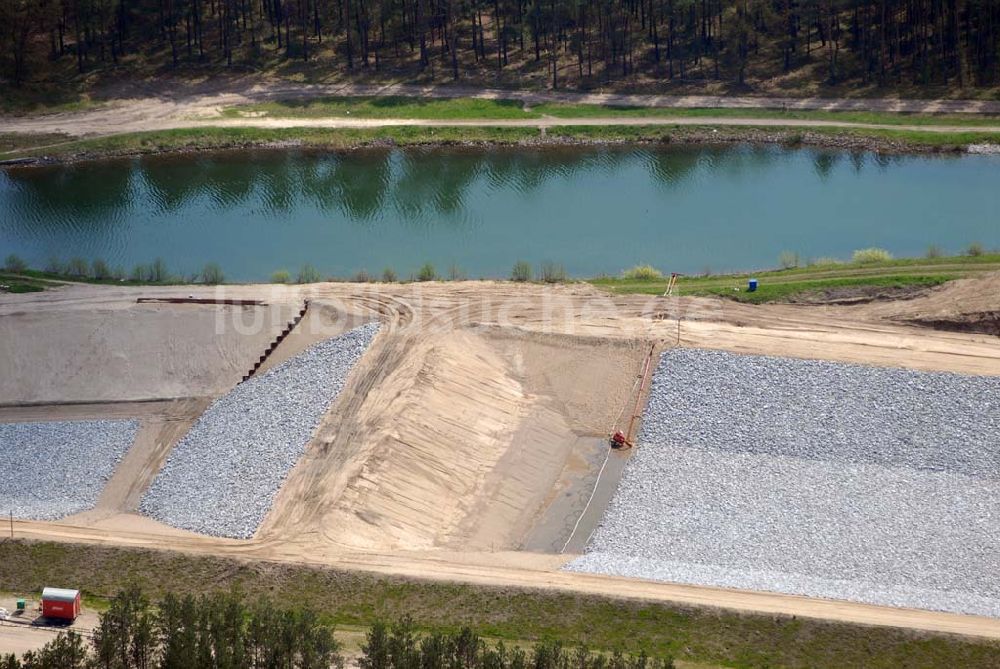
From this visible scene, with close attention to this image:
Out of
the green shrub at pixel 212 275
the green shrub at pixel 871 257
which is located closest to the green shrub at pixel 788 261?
the green shrub at pixel 871 257

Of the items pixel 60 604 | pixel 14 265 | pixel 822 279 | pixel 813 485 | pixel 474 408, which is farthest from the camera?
pixel 14 265

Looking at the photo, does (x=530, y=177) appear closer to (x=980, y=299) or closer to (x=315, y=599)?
(x=980, y=299)

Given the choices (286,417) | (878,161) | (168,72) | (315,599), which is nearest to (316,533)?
(315,599)

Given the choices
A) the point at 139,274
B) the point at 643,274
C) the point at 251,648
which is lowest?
the point at 251,648

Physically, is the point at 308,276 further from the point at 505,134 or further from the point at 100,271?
the point at 505,134

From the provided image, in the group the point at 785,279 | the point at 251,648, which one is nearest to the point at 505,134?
the point at 785,279

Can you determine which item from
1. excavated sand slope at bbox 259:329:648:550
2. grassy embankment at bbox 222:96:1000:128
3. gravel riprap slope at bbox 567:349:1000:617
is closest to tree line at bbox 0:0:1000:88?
grassy embankment at bbox 222:96:1000:128

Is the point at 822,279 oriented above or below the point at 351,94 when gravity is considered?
below
